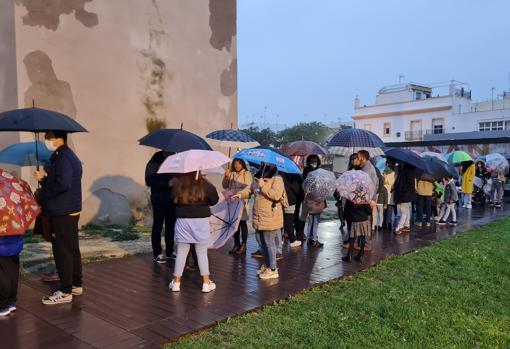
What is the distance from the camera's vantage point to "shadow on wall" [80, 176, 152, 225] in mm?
9570

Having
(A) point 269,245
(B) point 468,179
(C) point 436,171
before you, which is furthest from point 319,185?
(B) point 468,179

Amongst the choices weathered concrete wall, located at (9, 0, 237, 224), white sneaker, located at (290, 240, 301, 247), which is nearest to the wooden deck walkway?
white sneaker, located at (290, 240, 301, 247)

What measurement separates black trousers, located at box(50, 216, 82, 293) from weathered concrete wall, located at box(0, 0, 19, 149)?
4551 mm

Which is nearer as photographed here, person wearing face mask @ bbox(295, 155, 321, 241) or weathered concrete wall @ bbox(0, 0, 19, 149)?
person wearing face mask @ bbox(295, 155, 321, 241)

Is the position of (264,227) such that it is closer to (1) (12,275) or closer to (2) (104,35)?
(1) (12,275)

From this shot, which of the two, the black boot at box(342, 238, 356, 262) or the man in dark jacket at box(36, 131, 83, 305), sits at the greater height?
the man in dark jacket at box(36, 131, 83, 305)

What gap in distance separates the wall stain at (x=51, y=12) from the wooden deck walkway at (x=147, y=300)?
16.4ft

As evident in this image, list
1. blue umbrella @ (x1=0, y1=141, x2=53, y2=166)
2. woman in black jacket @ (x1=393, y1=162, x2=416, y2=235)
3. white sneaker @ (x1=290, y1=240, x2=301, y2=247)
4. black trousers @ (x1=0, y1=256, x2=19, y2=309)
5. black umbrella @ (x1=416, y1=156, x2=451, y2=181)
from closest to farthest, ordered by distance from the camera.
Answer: black trousers @ (x1=0, y1=256, x2=19, y2=309) → blue umbrella @ (x1=0, y1=141, x2=53, y2=166) → white sneaker @ (x1=290, y1=240, x2=301, y2=247) → woman in black jacket @ (x1=393, y1=162, x2=416, y2=235) → black umbrella @ (x1=416, y1=156, x2=451, y2=181)

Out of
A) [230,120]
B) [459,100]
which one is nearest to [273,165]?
[230,120]

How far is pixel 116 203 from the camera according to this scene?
9914 mm

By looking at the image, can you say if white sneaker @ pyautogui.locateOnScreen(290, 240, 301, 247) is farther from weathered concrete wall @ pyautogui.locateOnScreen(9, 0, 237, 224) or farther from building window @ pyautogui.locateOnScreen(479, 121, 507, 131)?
building window @ pyautogui.locateOnScreen(479, 121, 507, 131)

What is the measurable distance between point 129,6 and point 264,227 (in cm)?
670

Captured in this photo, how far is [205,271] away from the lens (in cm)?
537

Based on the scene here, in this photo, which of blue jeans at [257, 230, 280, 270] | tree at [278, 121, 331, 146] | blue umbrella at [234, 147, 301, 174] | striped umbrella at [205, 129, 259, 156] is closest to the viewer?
blue umbrella at [234, 147, 301, 174]
